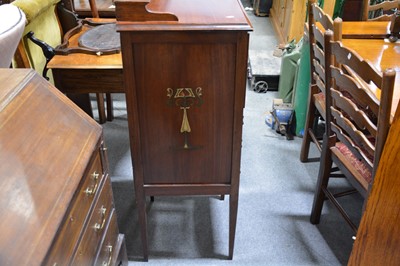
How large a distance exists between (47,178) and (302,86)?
1.91 meters

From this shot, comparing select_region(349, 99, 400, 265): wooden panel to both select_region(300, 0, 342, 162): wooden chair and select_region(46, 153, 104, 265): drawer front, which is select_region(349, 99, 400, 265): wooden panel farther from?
select_region(46, 153, 104, 265): drawer front

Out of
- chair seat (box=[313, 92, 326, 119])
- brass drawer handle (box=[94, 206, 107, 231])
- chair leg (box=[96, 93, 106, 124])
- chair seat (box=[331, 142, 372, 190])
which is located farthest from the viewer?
chair leg (box=[96, 93, 106, 124])

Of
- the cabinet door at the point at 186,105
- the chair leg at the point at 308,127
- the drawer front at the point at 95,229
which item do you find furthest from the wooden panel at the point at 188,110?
the chair leg at the point at 308,127

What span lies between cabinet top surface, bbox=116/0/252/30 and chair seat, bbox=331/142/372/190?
2.48 ft

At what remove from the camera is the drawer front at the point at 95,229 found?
39.9 inches

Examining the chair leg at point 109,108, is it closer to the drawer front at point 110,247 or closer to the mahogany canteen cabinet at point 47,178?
the drawer front at point 110,247

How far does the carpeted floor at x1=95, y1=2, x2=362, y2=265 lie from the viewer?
1748mm

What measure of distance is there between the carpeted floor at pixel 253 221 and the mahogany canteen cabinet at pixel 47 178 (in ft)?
2.14

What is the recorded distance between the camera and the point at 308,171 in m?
2.30

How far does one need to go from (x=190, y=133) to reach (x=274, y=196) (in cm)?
90

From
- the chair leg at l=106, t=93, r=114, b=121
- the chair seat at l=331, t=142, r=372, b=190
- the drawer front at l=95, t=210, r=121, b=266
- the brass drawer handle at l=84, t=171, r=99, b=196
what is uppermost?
the brass drawer handle at l=84, t=171, r=99, b=196

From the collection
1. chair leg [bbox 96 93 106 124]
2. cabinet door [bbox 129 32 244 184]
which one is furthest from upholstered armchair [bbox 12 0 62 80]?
cabinet door [bbox 129 32 244 184]

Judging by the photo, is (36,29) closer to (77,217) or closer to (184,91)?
(184,91)

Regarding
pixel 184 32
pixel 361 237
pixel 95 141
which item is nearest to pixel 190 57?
pixel 184 32
